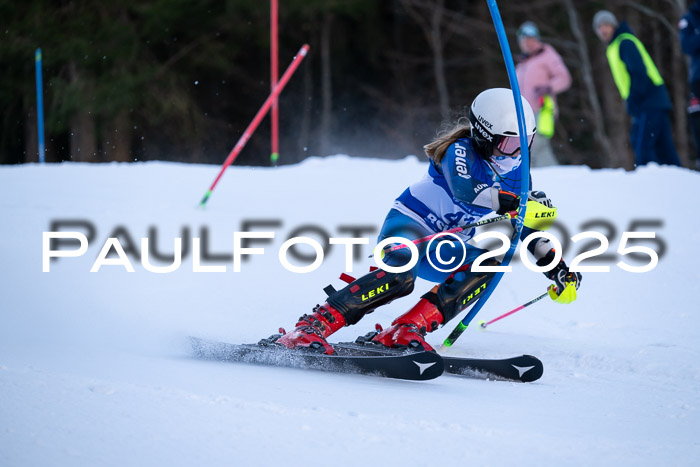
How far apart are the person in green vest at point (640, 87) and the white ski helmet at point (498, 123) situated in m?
4.70

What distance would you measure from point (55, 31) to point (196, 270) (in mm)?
9625

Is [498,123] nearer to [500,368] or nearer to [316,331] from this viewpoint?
[500,368]

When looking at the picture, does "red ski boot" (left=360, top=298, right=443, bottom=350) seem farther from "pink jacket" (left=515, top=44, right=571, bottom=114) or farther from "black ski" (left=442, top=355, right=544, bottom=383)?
"pink jacket" (left=515, top=44, right=571, bottom=114)

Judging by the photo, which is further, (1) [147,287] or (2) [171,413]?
(1) [147,287]

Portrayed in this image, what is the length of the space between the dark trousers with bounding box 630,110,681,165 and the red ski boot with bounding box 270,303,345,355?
5294 millimetres

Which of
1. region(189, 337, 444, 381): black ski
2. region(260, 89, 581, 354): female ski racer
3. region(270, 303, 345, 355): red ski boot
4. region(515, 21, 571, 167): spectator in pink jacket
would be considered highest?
region(515, 21, 571, 167): spectator in pink jacket

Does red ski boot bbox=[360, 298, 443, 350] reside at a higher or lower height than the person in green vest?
lower

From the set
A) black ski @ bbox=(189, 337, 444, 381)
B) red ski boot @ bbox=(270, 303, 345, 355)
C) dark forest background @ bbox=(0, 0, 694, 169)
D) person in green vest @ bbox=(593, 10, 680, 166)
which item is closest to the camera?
black ski @ bbox=(189, 337, 444, 381)

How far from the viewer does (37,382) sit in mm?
2990

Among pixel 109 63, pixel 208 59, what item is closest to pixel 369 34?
pixel 208 59

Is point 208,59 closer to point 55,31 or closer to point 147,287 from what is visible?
point 55,31

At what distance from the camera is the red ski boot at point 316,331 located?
12.1 feet

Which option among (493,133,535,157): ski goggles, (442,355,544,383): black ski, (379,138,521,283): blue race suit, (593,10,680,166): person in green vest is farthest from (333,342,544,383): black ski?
(593,10,680,166): person in green vest

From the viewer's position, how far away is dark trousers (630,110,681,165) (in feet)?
26.7
